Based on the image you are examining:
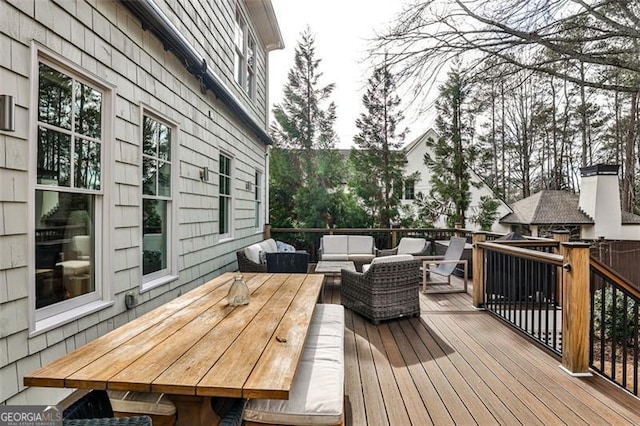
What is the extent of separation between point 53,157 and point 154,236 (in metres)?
1.36

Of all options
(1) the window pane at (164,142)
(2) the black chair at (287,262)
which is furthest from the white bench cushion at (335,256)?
(1) the window pane at (164,142)

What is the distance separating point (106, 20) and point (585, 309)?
423cm

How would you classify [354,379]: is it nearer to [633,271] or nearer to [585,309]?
[585,309]

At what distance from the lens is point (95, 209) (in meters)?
2.44

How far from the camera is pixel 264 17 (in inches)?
279

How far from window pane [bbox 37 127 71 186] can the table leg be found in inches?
57.6

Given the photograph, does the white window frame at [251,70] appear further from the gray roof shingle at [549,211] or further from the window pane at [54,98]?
the gray roof shingle at [549,211]

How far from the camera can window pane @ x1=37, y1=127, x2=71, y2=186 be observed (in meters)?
1.97

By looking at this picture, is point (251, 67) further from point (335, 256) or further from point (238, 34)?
point (335, 256)

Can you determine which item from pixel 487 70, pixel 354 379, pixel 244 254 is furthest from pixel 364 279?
pixel 487 70

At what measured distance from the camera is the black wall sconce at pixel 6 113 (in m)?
1.65

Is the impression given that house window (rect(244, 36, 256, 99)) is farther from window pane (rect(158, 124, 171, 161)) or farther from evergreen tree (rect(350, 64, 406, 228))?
evergreen tree (rect(350, 64, 406, 228))

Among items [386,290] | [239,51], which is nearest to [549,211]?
[386,290]

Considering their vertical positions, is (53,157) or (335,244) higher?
(53,157)
